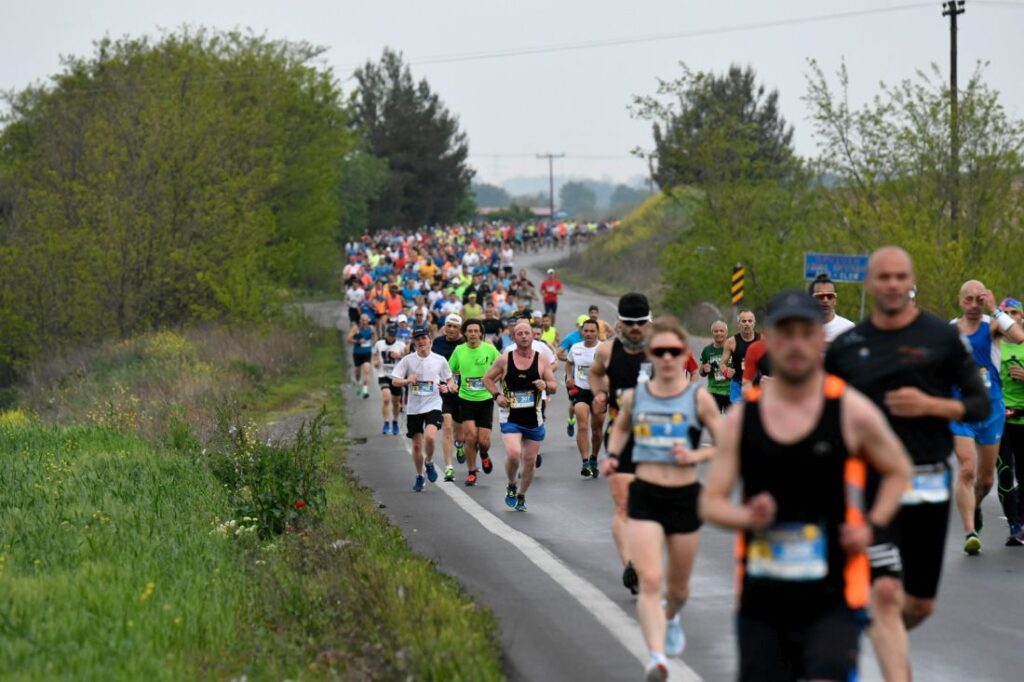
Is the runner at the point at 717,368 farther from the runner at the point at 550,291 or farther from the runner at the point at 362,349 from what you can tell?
the runner at the point at 550,291

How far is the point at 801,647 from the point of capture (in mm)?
5973

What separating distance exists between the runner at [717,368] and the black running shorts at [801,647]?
42.8 ft

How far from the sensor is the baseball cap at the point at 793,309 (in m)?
5.83

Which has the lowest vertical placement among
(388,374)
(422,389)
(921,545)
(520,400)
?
(388,374)

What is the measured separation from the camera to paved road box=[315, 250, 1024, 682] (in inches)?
364

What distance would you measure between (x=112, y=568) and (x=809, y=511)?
21.7 ft

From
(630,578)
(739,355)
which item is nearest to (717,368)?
(739,355)

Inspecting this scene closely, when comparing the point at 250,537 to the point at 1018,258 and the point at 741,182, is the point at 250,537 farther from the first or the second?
the point at 741,182

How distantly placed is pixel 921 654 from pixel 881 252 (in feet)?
9.89

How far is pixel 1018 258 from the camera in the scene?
36812mm

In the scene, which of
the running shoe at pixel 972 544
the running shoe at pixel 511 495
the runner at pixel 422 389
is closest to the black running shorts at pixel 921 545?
the running shoe at pixel 972 544

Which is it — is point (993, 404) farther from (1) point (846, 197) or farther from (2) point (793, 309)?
(1) point (846, 197)

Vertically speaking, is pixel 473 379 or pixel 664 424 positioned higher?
pixel 664 424

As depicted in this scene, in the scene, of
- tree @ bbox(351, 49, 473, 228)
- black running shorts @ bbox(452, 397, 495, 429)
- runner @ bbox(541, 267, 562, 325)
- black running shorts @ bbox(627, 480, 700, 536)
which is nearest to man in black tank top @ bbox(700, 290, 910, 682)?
black running shorts @ bbox(627, 480, 700, 536)
